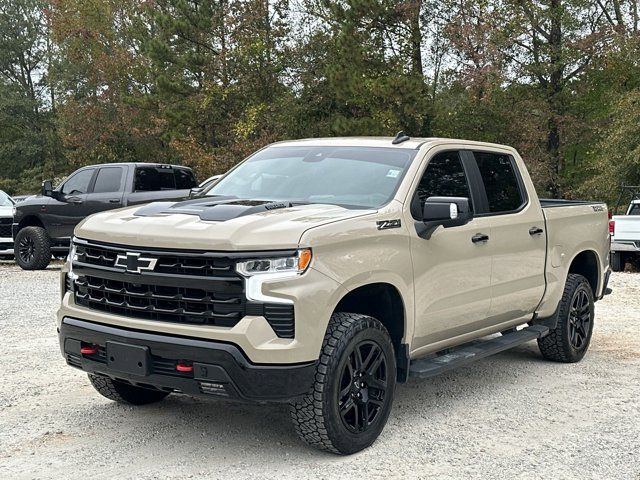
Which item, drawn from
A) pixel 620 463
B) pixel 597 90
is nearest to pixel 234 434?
pixel 620 463

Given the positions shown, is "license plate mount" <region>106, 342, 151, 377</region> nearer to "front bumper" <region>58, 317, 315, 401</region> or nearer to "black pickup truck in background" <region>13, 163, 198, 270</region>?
"front bumper" <region>58, 317, 315, 401</region>

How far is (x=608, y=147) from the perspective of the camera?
23922mm

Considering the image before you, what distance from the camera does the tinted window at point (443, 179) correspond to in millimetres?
5445

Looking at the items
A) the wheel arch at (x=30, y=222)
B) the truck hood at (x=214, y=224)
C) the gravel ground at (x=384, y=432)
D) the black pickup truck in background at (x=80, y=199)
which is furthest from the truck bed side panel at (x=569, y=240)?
the wheel arch at (x=30, y=222)

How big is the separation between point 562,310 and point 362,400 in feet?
9.92

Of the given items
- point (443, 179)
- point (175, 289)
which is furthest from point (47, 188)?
point (175, 289)

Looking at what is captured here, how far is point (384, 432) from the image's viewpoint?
5105 mm

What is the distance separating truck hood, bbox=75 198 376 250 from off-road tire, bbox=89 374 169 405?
3.90 feet

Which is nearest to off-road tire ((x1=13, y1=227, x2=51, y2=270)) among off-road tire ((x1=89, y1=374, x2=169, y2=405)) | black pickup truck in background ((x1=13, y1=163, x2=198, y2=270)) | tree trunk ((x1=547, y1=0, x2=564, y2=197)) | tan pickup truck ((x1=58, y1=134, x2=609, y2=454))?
black pickup truck in background ((x1=13, y1=163, x2=198, y2=270))

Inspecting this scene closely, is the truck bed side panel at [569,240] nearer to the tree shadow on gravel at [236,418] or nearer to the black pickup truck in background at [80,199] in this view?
the tree shadow on gravel at [236,418]

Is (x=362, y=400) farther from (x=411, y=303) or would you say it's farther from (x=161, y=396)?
(x=161, y=396)

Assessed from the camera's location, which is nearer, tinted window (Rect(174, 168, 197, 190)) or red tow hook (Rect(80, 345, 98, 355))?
red tow hook (Rect(80, 345, 98, 355))

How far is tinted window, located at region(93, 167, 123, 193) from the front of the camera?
15.0 m

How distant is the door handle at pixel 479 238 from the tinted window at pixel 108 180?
34.2 feet
